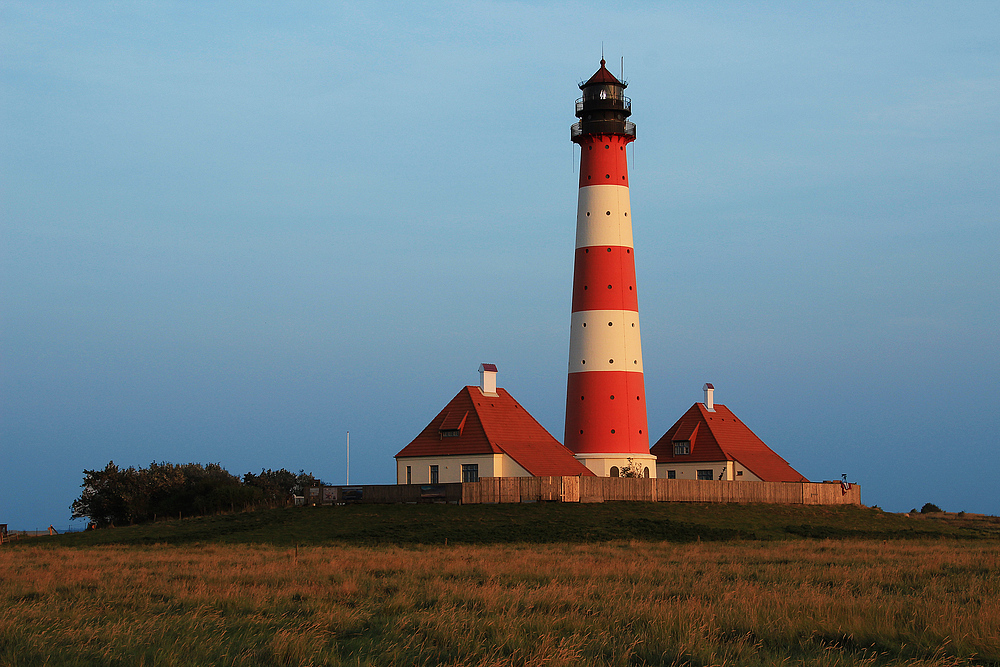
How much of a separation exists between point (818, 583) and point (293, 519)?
29.3 meters

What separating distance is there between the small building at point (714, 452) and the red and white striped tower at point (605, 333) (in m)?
9.11

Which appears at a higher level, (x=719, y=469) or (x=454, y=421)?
(x=454, y=421)

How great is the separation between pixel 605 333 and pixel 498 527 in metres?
14.5

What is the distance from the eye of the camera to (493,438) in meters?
51.7

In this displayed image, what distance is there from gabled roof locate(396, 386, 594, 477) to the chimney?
43 centimetres

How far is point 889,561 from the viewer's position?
26797mm

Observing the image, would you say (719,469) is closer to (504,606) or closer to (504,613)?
(504,606)

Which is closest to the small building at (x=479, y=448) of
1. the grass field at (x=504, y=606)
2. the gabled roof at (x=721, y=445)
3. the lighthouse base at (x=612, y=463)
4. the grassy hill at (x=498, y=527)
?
the lighthouse base at (x=612, y=463)

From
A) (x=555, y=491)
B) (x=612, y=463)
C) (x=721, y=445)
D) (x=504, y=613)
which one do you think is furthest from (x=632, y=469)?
(x=504, y=613)

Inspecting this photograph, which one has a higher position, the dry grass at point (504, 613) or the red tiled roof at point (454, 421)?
the red tiled roof at point (454, 421)

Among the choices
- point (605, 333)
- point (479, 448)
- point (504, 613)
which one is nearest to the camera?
point (504, 613)

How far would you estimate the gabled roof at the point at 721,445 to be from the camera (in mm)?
62156

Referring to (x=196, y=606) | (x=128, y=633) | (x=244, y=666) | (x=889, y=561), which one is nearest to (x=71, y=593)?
(x=196, y=606)

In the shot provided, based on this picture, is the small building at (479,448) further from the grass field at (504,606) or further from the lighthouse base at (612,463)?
the grass field at (504,606)
